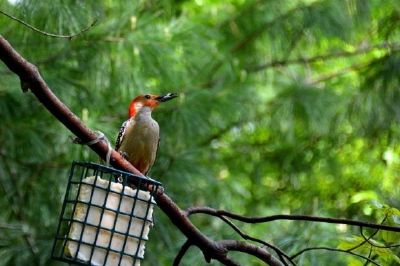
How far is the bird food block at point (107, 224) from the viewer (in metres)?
2.86

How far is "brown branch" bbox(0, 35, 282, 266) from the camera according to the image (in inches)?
107

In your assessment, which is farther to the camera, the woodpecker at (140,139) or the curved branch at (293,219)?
the woodpecker at (140,139)

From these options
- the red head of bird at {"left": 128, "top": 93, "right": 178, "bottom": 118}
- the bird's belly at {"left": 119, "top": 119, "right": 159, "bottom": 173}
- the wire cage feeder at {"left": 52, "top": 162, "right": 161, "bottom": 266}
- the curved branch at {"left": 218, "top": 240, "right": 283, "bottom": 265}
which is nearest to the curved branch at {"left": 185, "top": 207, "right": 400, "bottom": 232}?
the curved branch at {"left": 218, "top": 240, "right": 283, "bottom": 265}

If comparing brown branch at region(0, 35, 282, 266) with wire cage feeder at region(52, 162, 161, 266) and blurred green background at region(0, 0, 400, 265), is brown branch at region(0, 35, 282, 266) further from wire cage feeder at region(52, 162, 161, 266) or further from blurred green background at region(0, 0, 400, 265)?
blurred green background at region(0, 0, 400, 265)

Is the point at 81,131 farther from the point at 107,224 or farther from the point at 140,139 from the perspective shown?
the point at 140,139

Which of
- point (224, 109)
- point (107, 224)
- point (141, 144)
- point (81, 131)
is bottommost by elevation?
point (107, 224)

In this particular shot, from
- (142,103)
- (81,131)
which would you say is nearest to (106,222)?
(81,131)

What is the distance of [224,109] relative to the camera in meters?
6.61

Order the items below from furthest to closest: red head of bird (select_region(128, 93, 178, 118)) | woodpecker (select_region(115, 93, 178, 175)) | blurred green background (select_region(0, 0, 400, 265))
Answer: blurred green background (select_region(0, 0, 400, 265)) → red head of bird (select_region(128, 93, 178, 118)) → woodpecker (select_region(115, 93, 178, 175))

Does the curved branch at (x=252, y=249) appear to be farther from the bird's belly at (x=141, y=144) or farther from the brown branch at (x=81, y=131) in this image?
the bird's belly at (x=141, y=144)

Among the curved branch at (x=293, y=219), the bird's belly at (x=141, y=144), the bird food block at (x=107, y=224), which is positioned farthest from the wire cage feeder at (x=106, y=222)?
the bird's belly at (x=141, y=144)

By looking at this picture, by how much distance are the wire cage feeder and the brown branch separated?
0.07 metres

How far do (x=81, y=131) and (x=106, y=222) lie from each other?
0.33 m

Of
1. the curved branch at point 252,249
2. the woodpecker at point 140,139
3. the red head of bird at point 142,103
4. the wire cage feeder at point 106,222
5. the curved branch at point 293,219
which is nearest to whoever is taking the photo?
the curved branch at point 293,219
